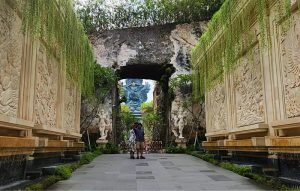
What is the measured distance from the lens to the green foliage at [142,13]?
727 inches

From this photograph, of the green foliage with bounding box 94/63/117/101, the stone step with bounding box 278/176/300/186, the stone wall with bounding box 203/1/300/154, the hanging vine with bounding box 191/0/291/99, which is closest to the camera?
the stone step with bounding box 278/176/300/186

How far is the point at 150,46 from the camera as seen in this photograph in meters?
18.0

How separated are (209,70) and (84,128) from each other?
8.28 meters

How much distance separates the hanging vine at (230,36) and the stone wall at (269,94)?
15cm

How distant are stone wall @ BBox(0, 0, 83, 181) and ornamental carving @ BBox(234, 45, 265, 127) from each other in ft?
14.3

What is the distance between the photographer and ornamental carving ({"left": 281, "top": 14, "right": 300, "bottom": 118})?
5230 mm

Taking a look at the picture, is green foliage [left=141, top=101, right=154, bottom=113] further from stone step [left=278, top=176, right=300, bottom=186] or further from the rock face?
stone step [left=278, top=176, right=300, bottom=186]

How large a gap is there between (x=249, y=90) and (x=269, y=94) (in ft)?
4.20

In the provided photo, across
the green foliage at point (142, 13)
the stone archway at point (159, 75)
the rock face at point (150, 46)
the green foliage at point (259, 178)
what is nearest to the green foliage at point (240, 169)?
the green foliage at point (259, 178)

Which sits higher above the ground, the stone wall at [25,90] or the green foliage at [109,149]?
the stone wall at [25,90]

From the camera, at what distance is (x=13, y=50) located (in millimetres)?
5227

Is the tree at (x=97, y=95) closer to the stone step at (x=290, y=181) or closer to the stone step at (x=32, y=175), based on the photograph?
the stone step at (x=32, y=175)

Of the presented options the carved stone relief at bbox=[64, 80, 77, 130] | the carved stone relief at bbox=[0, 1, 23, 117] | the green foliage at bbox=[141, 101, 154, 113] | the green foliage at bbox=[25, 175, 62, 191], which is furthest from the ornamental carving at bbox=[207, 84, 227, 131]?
the green foliage at bbox=[141, 101, 154, 113]

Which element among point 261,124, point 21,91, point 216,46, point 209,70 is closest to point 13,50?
point 21,91
